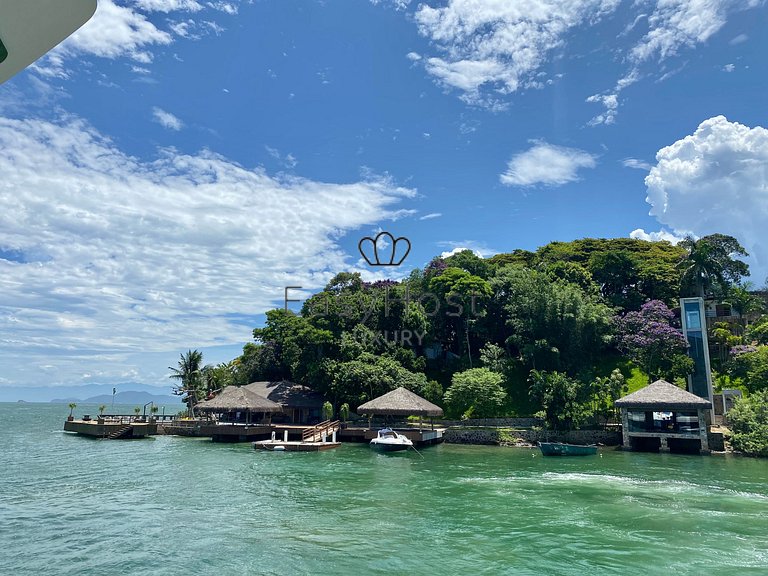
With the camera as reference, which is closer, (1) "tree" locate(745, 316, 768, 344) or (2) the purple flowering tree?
(2) the purple flowering tree

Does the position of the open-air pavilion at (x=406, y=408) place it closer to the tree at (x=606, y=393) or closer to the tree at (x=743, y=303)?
Answer: the tree at (x=606, y=393)

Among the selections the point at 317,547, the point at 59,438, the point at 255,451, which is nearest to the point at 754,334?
the point at 255,451

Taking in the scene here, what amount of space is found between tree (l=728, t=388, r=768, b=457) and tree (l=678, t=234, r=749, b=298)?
12.4 metres

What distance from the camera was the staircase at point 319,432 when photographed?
29844mm

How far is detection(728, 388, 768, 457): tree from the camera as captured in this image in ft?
83.4

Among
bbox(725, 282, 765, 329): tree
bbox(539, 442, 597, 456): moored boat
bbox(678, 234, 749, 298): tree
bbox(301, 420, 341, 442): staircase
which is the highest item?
bbox(678, 234, 749, 298): tree

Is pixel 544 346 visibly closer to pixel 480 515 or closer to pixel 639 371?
pixel 639 371

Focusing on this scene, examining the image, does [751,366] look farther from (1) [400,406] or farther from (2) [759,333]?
(1) [400,406]

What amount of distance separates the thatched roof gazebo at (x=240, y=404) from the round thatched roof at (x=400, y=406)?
6.51 metres

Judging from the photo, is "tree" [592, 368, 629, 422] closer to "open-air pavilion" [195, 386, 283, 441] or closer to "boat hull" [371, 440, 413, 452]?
"boat hull" [371, 440, 413, 452]

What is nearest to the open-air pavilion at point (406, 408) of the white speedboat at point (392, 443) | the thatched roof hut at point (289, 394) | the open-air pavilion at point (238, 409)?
the white speedboat at point (392, 443)

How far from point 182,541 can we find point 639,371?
31.1m

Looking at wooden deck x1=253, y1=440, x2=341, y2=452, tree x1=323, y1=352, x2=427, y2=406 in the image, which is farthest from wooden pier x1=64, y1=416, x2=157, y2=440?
tree x1=323, y1=352, x2=427, y2=406

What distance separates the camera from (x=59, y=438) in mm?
35469
